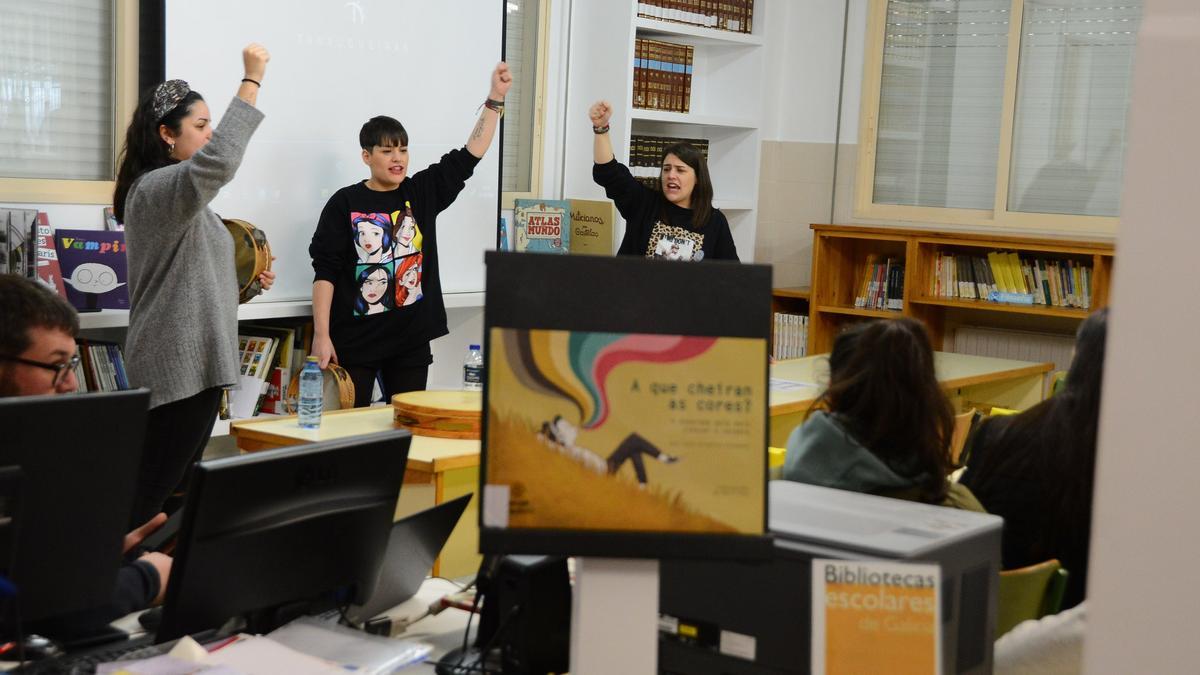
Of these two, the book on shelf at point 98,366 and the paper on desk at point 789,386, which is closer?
the book on shelf at point 98,366

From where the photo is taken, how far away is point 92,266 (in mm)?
3980

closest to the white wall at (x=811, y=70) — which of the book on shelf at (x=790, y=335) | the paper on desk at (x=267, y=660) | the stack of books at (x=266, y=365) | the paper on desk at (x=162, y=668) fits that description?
the book on shelf at (x=790, y=335)

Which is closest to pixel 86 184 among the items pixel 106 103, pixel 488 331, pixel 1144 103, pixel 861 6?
pixel 106 103

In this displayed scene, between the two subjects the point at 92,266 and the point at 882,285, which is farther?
the point at 882,285

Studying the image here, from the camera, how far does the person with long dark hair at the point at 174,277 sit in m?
3.41

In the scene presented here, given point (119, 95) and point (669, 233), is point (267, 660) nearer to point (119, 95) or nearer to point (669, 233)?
point (119, 95)

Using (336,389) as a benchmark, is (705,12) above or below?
above

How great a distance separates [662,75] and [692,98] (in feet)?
1.96

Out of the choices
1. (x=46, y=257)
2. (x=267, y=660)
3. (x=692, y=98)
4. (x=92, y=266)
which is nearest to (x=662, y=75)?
(x=692, y=98)

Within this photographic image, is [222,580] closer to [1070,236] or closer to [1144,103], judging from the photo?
[1144,103]

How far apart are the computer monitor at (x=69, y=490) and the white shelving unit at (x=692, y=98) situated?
4.81 metres

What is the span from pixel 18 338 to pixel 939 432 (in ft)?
5.33

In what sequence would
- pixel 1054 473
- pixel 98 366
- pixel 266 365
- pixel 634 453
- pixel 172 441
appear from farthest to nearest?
pixel 266 365
pixel 98 366
pixel 172 441
pixel 1054 473
pixel 634 453

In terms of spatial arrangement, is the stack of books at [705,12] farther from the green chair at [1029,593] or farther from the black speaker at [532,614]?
the black speaker at [532,614]
